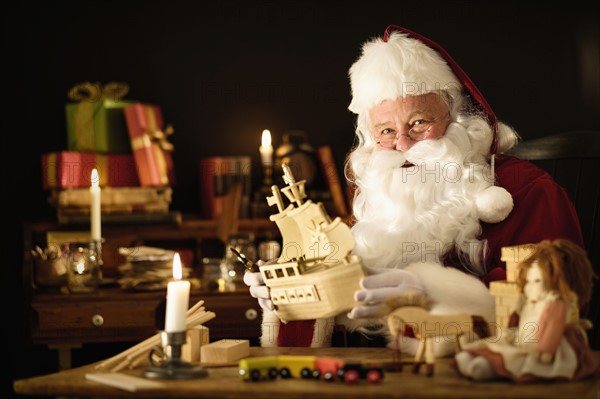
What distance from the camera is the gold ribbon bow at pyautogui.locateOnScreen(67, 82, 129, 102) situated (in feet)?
11.7

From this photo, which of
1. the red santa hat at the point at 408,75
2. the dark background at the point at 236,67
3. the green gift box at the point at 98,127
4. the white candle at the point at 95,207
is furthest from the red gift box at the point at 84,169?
the red santa hat at the point at 408,75

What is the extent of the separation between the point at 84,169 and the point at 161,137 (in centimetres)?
33

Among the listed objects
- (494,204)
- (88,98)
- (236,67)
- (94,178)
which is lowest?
(494,204)

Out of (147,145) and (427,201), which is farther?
(147,145)

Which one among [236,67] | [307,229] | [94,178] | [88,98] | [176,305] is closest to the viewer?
[176,305]

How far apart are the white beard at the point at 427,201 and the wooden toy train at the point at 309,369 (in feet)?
1.96

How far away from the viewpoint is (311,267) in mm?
1803

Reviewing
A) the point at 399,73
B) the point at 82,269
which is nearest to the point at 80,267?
the point at 82,269

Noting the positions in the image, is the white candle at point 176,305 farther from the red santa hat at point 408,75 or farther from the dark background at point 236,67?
the dark background at point 236,67

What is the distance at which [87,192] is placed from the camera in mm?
3363

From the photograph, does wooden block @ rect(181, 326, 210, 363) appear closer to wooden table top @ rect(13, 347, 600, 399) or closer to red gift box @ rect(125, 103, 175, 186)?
wooden table top @ rect(13, 347, 600, 399)

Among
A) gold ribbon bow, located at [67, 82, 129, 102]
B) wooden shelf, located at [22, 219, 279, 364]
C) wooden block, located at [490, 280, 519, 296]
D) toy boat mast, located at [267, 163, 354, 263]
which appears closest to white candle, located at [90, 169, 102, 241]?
wooden shelf, located at [22, 219, 279, 364]

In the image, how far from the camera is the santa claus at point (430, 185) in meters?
2.20

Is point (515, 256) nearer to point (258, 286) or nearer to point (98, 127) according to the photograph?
point (258, 286)
